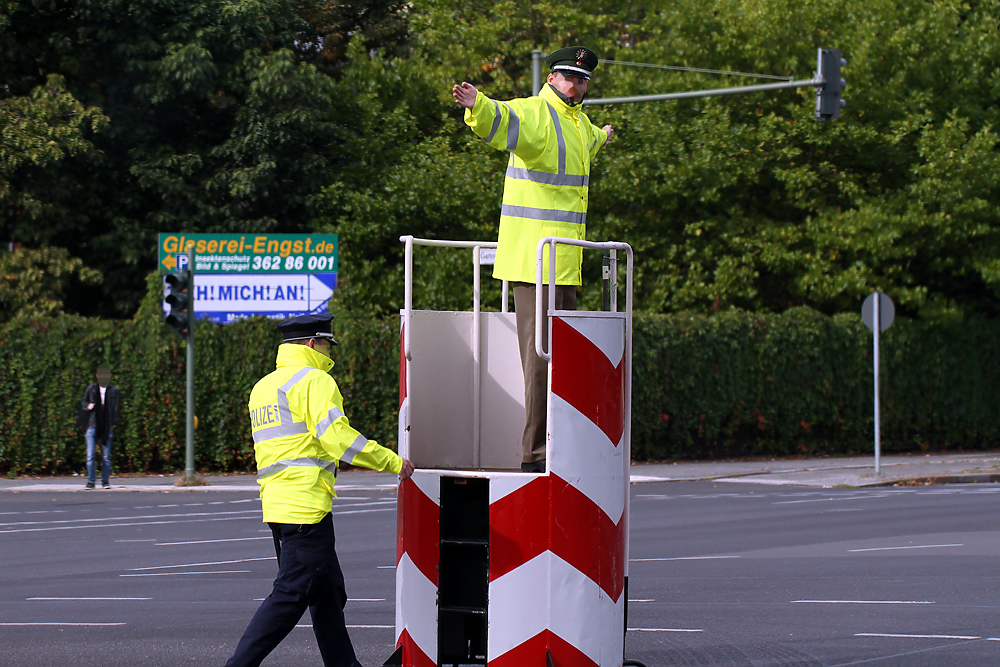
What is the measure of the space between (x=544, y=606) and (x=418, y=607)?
0.56 m

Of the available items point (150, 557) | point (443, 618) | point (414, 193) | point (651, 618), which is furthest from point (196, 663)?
point (414, 193)

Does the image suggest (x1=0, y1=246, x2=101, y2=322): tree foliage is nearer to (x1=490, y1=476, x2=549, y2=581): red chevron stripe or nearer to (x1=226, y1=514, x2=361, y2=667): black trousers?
(x1=226, y1=514, x2=361, y2=667): black trousers

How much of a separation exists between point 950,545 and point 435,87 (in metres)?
18.8

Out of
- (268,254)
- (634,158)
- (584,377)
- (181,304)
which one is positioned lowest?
(584,377)

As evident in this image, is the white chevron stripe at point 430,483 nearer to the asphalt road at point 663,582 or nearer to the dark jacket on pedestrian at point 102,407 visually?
the asphalt road at point 663,582

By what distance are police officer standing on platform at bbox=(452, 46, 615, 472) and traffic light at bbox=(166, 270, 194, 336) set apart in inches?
581

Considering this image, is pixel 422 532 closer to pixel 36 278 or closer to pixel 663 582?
pixel 663 582

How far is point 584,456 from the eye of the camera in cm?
460

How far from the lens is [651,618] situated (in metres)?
7.76

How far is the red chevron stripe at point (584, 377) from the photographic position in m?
4.55

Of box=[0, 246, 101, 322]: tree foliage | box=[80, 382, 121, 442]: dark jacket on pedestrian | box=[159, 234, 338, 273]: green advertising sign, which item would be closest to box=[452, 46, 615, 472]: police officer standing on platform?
box=[80, 382, 121, 442]: dark jacket on pedestrian

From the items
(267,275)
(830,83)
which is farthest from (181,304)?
(830,83)

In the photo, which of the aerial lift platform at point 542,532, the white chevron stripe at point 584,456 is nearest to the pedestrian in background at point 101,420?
the aerial lift platform at point 542,532

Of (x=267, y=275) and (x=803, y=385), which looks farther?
(x=803, y=385)
